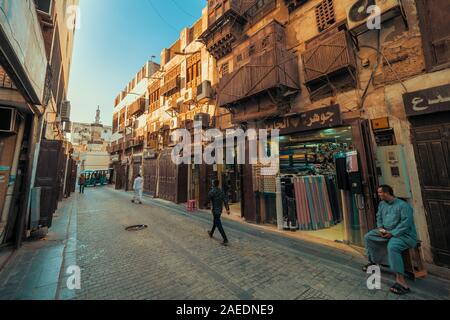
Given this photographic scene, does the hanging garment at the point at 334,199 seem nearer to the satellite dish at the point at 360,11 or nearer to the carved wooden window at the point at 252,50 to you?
the satellite dish at the point at 360,11

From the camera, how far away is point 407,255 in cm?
368

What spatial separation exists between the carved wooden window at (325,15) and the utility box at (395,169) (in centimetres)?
524

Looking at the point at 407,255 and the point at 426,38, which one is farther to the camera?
the point at 426,38

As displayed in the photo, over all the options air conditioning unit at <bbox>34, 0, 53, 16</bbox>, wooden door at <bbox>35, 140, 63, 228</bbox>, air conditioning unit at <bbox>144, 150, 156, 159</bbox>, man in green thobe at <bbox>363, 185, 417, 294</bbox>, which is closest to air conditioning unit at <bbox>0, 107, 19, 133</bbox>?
wooden door at <bbox>35, 140, 63, 228</bbox>

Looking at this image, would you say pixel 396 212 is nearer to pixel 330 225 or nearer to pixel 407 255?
pixel 407 255

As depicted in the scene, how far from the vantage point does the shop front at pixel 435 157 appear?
14.0ft

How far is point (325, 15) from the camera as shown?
7184mm

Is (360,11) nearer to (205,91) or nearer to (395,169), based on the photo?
(395,169)

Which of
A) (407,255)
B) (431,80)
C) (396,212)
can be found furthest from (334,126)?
(407,255)

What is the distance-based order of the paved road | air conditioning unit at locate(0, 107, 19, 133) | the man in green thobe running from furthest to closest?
air conditioning unit at locate(0, 107, 19, 133) < the man in green thobe < the paved road

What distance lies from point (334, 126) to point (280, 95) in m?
2.57

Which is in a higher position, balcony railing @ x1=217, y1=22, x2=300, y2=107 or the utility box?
balcony railing @ x1=217, y1=22, x2=300, y2=107

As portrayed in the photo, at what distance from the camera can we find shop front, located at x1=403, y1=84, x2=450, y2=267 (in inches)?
168

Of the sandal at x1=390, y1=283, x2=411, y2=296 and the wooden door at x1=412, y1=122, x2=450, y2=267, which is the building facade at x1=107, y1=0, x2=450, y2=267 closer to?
the wooden door at x1=412, y1=122, x2=450, y2=267
